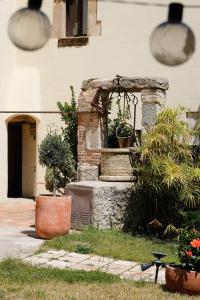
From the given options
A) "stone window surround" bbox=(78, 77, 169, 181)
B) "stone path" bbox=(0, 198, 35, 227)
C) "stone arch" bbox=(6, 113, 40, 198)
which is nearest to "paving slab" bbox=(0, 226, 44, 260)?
"stone path" bbox=(0, 198, 35, 227)

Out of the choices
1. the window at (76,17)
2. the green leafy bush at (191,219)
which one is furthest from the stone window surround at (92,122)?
the window at (76,17)

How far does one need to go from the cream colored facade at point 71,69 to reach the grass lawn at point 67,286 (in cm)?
776

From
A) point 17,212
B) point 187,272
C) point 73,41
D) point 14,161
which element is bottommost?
point 17,212

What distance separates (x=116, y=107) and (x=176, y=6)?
10.6m

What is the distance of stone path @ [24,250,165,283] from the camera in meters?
7.57

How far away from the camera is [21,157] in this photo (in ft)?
55.1

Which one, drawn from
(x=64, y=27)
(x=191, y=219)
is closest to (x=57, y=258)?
(x=191, y=219)

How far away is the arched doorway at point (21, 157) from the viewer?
16.5 meters

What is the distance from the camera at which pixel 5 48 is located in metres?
15.6

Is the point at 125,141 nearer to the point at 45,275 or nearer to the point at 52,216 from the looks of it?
the point at 52,216

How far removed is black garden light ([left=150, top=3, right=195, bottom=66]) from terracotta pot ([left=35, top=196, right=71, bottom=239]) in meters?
6.03

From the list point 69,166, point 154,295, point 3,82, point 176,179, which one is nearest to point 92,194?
point 176,179

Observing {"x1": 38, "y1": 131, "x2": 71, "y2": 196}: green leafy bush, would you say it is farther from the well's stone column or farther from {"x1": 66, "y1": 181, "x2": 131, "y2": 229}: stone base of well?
the well's stone column

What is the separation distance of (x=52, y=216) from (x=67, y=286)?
316 centimetres
